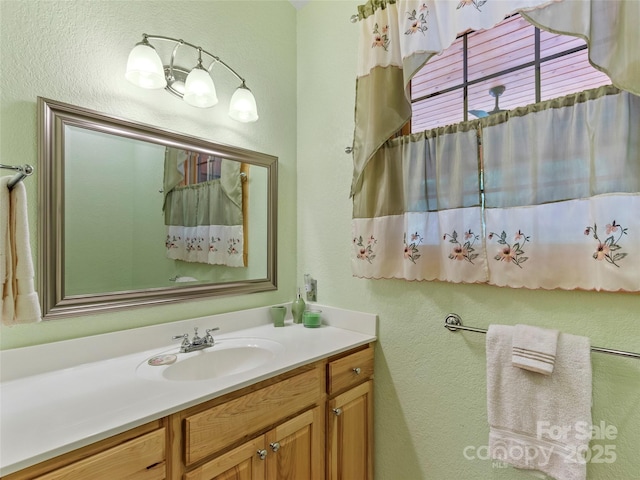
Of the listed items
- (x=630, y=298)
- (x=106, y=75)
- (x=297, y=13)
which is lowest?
(x=630, y=298)

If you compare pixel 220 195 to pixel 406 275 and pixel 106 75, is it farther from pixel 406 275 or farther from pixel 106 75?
pixel 406 275

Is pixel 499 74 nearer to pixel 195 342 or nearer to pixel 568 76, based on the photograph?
pixel 568 76

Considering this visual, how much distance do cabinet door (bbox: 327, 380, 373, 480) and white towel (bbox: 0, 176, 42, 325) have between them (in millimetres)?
1056

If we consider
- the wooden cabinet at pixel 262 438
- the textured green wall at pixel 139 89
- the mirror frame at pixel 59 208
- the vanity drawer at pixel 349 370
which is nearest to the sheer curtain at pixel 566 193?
Result: the vanity drawer at pixel 349 370

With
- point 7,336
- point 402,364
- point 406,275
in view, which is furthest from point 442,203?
point 7,336

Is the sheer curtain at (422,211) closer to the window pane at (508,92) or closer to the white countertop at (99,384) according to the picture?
the window pane at (508,92)

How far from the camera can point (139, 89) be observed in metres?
1.33

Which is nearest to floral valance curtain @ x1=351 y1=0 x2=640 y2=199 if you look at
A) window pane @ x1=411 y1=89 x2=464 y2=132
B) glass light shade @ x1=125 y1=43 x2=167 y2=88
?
window pane @ x1=411 y1=89 x2=464 y2=132

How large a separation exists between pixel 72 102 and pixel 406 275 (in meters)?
1.40

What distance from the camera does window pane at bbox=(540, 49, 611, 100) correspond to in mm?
1090

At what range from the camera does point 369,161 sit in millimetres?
1492

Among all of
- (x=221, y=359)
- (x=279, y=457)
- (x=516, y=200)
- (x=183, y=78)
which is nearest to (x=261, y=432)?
(x=279, y=457)

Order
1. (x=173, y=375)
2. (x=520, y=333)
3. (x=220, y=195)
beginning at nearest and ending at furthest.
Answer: (x=520, y=333)
(x=173, y=375)
(x=220, y=195)

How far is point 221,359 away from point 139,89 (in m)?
1.15
